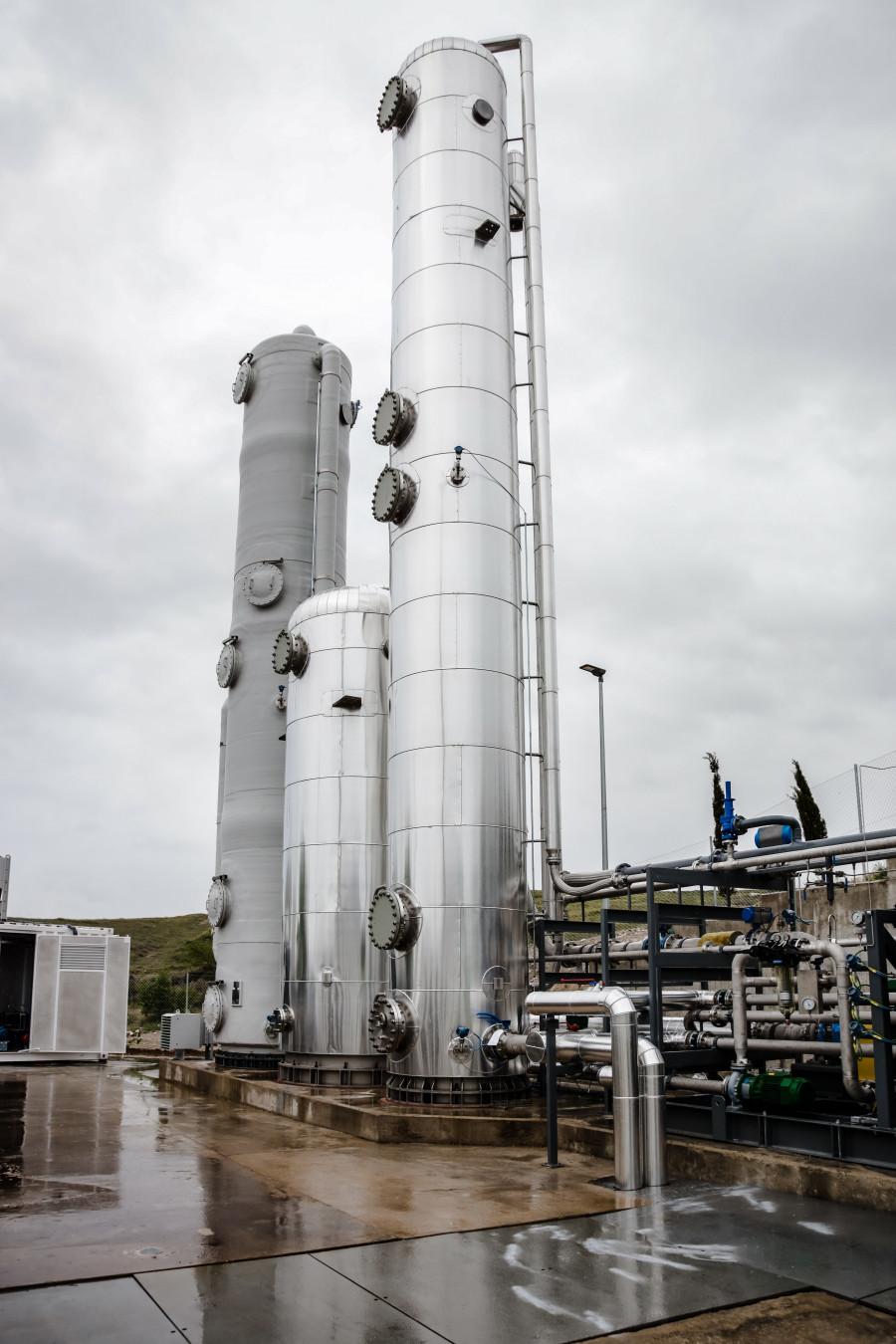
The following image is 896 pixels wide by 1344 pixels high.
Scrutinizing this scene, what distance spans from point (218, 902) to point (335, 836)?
681cm

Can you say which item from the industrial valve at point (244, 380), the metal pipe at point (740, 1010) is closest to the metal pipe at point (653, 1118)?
the metal pipe at point (740, 1010)

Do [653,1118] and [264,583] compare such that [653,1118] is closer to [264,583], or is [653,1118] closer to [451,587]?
[451,587]

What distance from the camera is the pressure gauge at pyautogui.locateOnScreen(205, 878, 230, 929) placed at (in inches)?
1022

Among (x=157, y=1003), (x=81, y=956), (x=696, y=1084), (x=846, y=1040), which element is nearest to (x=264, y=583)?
(x=81, y=956)

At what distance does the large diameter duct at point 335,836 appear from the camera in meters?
20.1

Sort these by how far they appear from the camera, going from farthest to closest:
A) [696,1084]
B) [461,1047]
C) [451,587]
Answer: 1. [451,587]
2. [461,1047]
3. [696,1084]

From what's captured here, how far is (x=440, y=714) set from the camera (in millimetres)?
17234

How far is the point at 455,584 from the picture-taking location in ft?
58.2

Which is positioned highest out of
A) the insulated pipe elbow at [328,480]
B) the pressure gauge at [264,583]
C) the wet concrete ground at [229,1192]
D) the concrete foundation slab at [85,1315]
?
the insulated pipe elbow at [328,480]

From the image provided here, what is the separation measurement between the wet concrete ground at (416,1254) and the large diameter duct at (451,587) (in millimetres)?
3227

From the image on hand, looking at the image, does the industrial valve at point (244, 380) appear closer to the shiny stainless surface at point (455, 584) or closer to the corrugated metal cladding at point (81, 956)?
the shiny stainless surface at point (455, 584)

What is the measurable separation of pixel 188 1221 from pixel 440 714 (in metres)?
8.92

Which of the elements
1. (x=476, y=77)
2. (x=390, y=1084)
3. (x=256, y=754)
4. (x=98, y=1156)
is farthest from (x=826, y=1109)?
(x=476, y=77)

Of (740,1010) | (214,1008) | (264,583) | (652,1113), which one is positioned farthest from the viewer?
(264,583)
